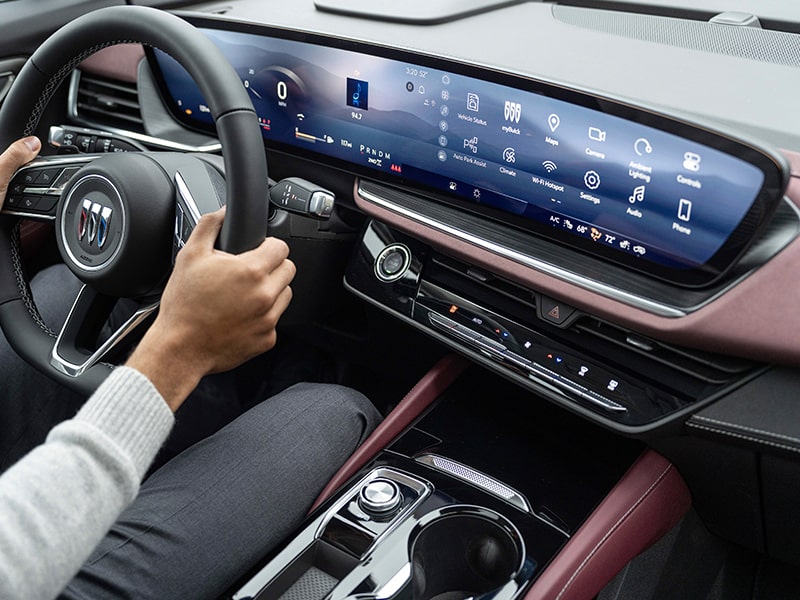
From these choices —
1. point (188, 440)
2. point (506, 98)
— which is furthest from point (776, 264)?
point (188, 440)

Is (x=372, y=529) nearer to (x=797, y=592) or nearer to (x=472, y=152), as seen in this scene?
(x=472, y=152)

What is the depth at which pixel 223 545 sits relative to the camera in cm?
101

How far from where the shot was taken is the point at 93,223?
1100 mm

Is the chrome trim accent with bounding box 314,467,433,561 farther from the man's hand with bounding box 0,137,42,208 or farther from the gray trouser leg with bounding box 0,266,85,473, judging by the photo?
the man's hand with bounding box 0,137,42,208

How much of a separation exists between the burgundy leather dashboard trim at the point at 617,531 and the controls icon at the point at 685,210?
0.35 meters

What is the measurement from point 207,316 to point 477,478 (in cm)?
46

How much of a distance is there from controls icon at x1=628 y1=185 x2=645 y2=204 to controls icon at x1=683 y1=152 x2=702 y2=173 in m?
0.06

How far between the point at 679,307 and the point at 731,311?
6cm

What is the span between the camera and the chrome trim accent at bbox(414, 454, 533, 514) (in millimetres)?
1104

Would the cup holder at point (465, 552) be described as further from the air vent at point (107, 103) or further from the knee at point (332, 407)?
the air vent at point (107, 103)

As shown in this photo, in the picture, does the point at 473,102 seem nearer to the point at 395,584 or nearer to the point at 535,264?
the point at 535,264

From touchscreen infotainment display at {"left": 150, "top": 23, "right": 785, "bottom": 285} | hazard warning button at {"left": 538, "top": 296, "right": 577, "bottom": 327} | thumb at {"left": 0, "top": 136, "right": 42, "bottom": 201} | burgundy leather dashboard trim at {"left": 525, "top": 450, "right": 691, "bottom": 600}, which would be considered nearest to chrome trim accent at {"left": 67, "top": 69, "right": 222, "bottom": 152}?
touchscreen infotainment display at {"left": 150, "top": 23, "right": 785, "bottom": 285}

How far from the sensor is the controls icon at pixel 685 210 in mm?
924

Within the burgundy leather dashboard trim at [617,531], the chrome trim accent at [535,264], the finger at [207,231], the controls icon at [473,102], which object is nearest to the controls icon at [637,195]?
the chrome trim accent at [535,264]
